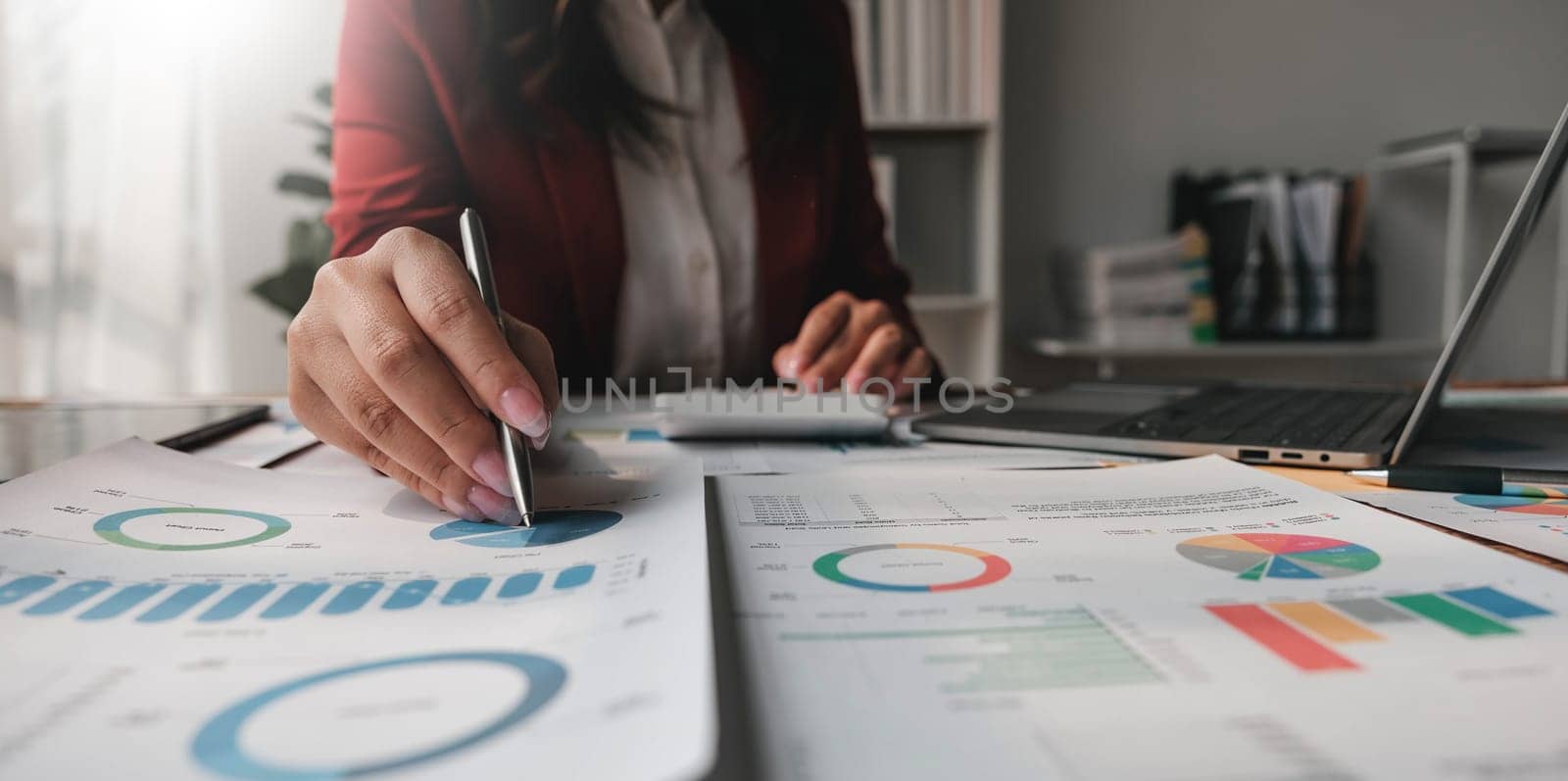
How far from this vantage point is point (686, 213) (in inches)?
36.1

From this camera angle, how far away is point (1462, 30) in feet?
6.89

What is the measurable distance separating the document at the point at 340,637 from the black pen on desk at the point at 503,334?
0.04ft

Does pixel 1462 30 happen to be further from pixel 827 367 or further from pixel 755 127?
pixel 827 367

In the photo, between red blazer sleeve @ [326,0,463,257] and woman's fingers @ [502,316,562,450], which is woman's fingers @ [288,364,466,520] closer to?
woman's fingers @ [502,316,562,450]

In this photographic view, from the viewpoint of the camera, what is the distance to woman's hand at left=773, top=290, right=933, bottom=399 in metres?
0.65

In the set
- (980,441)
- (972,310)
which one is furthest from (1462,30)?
(980,441)

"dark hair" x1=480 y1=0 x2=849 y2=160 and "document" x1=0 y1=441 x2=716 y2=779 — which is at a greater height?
"dark hair" x1=480 y1=0 x2=849 y2=160

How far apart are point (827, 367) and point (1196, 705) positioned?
0.49 m

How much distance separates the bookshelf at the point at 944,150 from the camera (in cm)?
166

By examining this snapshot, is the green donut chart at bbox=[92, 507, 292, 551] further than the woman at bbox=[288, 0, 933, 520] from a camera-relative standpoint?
No

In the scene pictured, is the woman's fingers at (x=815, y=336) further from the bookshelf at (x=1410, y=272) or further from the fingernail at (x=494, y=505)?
the bookshelf at (x=1410, y=272)

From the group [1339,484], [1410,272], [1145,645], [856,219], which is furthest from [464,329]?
[1410,272]

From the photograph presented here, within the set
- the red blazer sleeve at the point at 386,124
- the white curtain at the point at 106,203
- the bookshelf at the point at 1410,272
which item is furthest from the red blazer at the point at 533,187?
the white curtain at the point at 106,203

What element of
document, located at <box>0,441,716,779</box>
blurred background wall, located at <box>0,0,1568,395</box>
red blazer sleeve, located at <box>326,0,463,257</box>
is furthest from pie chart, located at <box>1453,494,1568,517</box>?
blurred background wall, located at <box>0,0,1568,395</box>
